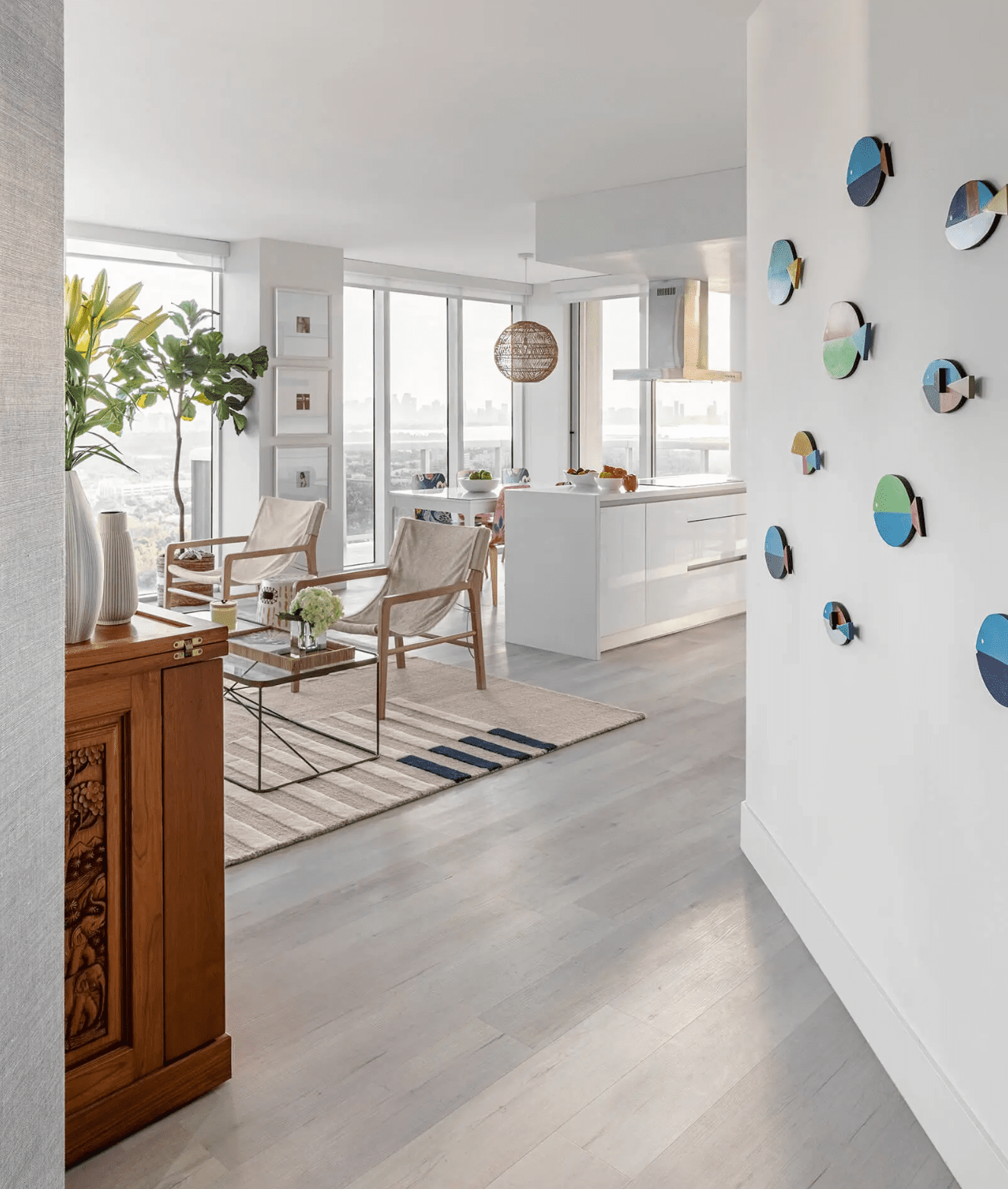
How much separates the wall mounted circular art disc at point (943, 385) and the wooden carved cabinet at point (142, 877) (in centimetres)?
131

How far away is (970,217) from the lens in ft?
5.34

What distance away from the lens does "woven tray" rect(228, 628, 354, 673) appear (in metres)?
3.63

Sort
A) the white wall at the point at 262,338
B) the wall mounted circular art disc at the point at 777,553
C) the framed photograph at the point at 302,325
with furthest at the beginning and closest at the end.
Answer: the framed photograph at the point at 302,325, the white wall at the point at 262,338, the wall mounted circular art disc at the point at 777,553

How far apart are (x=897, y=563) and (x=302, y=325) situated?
644 cm

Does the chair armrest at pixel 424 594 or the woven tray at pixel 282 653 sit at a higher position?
the chair armrest at pixel 424 594

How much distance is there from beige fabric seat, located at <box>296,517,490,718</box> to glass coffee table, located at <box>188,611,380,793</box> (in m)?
0.36

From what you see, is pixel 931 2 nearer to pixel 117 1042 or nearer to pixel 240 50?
pixel 117 1042

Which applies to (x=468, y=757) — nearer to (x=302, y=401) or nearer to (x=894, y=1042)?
(x=894, y=1042)

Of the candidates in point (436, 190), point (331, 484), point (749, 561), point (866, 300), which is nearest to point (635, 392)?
point (331, 484)

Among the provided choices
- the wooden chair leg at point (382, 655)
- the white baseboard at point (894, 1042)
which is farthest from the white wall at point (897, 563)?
the wooden chair leg at point (382, 655)

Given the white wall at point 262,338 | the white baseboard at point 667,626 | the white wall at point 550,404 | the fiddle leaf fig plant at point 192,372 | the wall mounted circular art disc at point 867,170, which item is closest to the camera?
the wall mounted circular art disc at point 867,170

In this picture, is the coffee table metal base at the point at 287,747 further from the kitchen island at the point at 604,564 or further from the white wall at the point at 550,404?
the white wall at the point at 550,404

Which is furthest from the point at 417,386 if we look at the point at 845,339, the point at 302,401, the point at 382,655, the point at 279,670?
the point at 845,339

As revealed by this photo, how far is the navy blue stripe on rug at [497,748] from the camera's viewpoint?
3967mm
